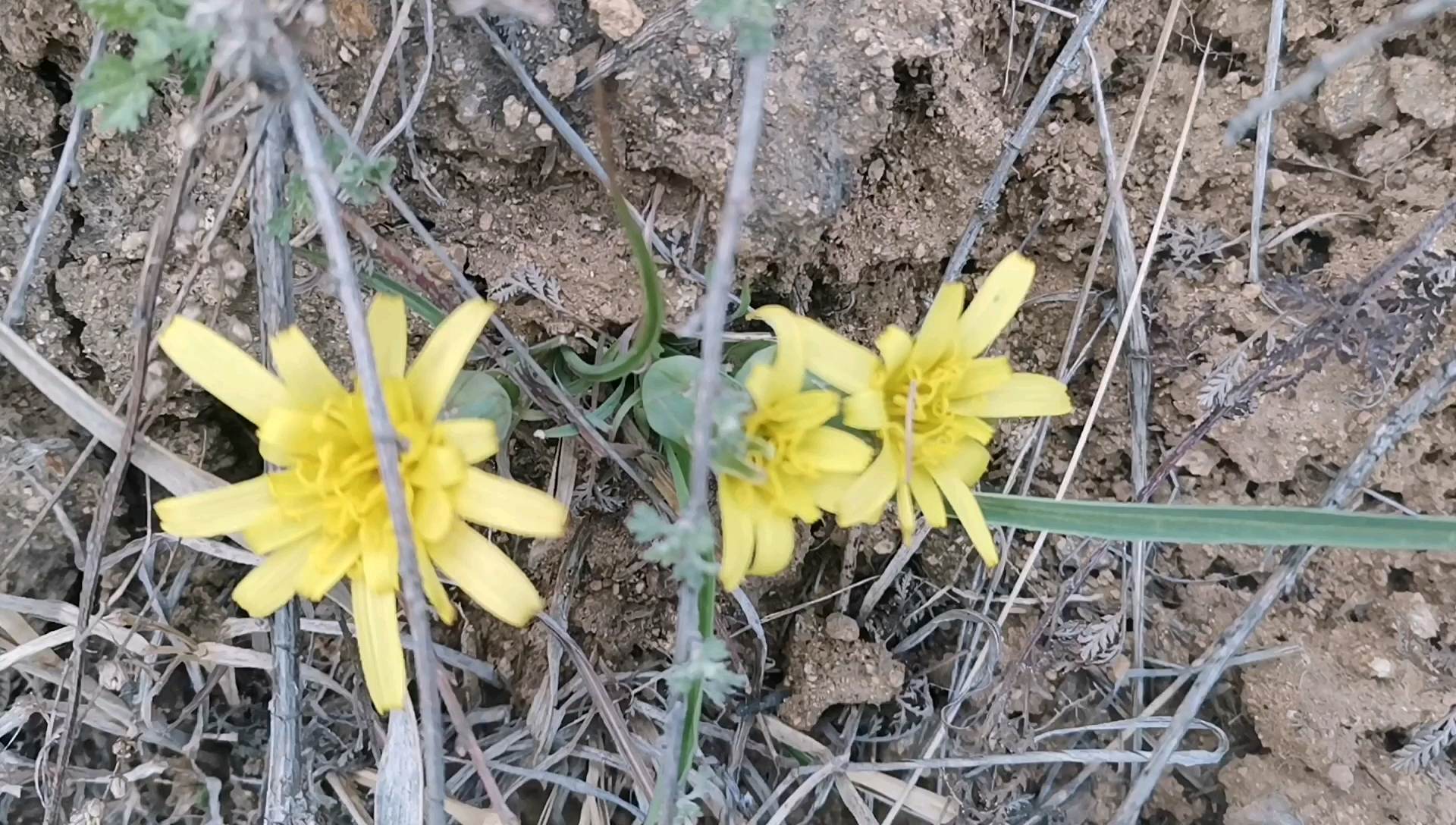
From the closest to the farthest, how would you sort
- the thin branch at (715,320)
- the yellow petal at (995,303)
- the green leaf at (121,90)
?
the thin branch at (715,320)
the green leaf at (121,90)
the yellow petal at (995,303)

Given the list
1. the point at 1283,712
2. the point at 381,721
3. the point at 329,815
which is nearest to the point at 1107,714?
the point at 1283,712

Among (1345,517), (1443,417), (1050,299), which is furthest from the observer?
(1050,299)

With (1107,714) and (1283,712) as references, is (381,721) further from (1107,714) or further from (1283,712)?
(1283,712)

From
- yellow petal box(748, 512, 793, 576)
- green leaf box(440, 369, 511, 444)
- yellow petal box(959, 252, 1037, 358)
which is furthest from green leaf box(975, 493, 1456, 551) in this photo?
green leaf box(440, 369, 511, 444)

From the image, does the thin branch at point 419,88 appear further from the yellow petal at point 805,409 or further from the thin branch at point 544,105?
the yellow petal at point 805,409

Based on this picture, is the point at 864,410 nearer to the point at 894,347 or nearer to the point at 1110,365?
the point at 894,347

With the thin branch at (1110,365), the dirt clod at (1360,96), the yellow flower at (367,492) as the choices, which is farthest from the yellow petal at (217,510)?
the dirt clod at (1360,96)
